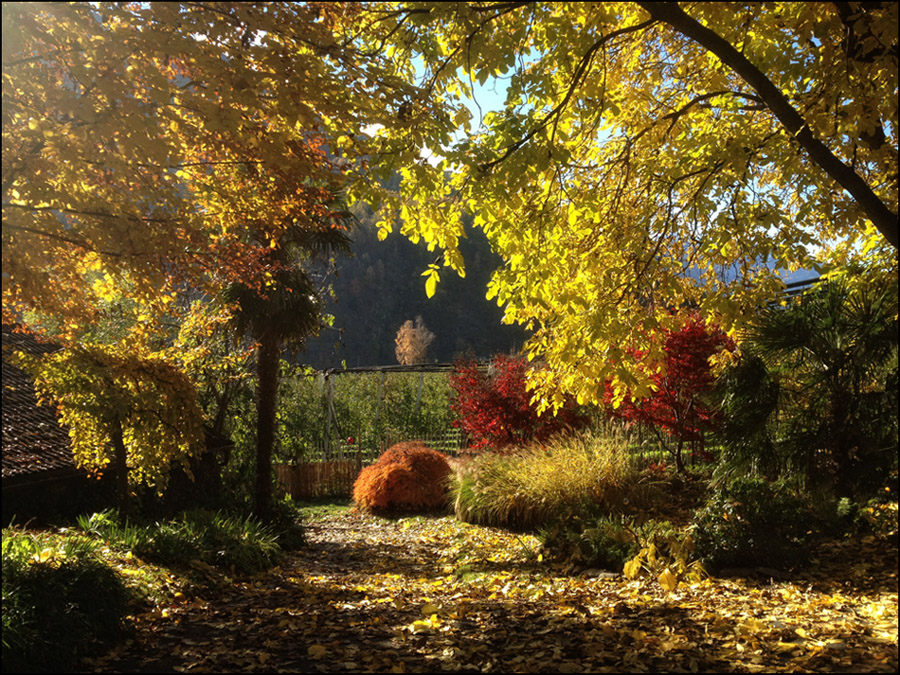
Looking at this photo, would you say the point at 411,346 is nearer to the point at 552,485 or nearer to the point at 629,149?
the point at 552,485

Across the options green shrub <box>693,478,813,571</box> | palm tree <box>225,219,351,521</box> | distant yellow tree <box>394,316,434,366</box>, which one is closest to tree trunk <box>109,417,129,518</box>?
palm tree <box>225,219,351,521</box>

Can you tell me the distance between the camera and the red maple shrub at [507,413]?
36.0 ft

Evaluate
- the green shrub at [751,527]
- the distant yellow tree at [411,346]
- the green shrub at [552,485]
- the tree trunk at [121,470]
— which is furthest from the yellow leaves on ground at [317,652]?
the distant yellow tree at [411,346]

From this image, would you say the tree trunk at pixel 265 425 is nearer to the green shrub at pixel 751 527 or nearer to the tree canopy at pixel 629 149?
the tree canopy at pixel 629 149

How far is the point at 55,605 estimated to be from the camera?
380 centimetres

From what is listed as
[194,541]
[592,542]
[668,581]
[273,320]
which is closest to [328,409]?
[273,320]

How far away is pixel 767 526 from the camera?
5.53 meters

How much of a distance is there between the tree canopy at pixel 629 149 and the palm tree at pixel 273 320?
12.9 feet

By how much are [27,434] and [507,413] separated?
6.89 meters

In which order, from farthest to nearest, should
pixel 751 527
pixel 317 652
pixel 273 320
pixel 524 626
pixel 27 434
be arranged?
pixel 273 320 < pixel 27 434 < pixel 751 527 < pixel 524 626 < pixel 317 652

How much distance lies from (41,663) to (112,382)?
2456 mm

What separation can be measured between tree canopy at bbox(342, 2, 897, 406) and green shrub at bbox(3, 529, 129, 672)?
3032mm

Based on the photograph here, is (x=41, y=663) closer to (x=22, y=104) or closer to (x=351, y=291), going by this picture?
(x=22, y=104)

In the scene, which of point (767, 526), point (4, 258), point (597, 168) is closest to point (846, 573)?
point (767, 526)
